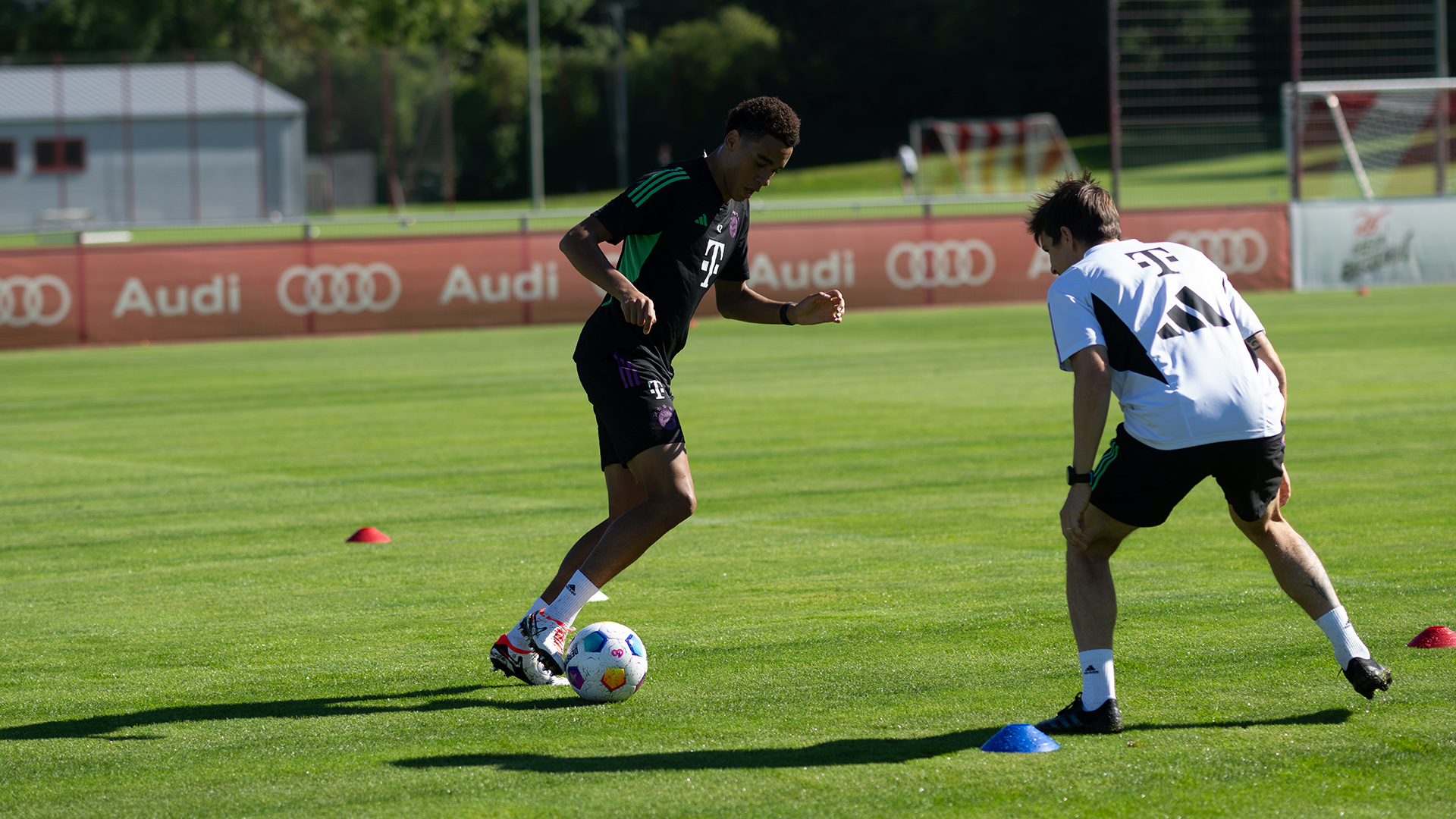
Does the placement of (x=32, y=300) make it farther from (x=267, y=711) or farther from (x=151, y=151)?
(x=151, y=151)

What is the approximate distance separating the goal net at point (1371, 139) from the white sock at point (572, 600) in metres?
25.9

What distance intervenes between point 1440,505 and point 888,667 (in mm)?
4675

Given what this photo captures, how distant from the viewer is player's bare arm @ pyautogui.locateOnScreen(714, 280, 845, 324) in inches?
255

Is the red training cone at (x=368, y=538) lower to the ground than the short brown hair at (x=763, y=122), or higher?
lower

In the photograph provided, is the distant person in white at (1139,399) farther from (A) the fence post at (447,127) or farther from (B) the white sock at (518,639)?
(A) the fence post at (447,127)

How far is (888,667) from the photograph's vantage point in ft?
20.4

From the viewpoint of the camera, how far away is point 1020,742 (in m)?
5.05

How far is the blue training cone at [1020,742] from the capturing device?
5031 mm

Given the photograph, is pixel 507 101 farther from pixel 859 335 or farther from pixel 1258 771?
pixel 1258 771

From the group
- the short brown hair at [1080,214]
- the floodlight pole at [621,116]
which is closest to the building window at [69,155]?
the floodlight pole at [621,116]

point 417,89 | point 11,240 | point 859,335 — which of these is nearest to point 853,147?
point 417,89

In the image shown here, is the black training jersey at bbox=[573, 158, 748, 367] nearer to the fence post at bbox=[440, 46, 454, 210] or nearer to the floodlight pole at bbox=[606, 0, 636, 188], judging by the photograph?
the fence post at bbox=[440, 46, 454, 210]

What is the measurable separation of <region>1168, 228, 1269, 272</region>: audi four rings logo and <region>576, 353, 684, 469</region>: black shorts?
21.9 m

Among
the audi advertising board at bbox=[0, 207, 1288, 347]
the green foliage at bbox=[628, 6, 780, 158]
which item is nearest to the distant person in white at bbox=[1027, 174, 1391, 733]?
the audi advertising board at bbox=[0, 207, 1288, 347]
